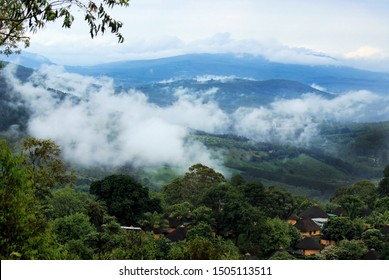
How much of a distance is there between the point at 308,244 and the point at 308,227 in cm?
395

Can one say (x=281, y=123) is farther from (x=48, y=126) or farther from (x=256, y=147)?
(x=48, y=126)

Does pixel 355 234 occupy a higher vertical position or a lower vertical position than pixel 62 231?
lower

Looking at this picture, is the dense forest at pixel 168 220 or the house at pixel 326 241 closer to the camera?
the dense forest at pixel 168 220

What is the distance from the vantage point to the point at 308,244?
90.5 feet

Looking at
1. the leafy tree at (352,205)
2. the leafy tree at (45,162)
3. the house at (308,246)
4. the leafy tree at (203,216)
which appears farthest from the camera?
the leafy tree at (352,205)

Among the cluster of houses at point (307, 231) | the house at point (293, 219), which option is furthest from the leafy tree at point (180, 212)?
the house at point (293, 219)

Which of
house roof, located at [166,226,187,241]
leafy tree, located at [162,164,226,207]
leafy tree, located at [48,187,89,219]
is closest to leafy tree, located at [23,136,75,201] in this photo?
leafy tree, located at [48,187,89,219]

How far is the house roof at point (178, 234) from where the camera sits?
26.3 m

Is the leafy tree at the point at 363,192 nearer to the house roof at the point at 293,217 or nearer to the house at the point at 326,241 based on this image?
the house roof at the point at 293,217

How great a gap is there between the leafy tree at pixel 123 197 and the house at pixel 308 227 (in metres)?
9.53

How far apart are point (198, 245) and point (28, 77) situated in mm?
137199

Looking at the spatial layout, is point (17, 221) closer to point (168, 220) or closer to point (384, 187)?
point (168, 220)

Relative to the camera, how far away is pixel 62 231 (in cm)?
2092

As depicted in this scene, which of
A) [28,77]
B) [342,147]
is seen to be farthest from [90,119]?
[342,147]
